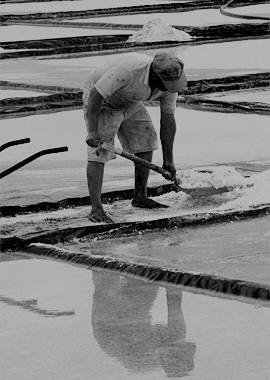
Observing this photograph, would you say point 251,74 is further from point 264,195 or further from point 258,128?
point 264,195

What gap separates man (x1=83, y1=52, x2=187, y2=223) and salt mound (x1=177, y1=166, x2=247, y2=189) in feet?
0.68

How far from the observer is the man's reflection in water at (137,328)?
4.23 metres

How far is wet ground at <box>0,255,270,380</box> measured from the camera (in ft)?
13.6

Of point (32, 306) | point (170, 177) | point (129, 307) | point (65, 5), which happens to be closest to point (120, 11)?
point (65, 5)

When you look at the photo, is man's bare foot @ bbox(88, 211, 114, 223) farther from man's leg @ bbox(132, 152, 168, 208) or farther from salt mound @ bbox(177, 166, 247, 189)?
salt mound @ bbox(177, 166, 247, 189)

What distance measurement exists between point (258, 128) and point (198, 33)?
28.2 ft

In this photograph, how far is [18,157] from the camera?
30.1ft

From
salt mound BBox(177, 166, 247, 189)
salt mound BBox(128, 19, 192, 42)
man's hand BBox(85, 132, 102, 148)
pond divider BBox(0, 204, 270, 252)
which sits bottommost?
salt mound BBox(128, 19, 192, 42)

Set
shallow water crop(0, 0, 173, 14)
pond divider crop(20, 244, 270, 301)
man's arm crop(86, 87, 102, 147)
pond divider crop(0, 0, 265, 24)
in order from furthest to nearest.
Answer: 1. shallow water crop(0, 0, 173, 14)
2. pond divider crop(0, 0, 265, 24)
3. man's arm crop(86, 87, 102, 147)
4. pond divider crop(20, 244, 270, 301)

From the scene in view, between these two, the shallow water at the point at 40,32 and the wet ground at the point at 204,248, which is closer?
the wet ground at the point at 204,248

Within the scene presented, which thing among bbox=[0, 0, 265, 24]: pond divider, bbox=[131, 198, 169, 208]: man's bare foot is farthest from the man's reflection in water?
bbox=[0, 0, 265, 24]: pond divider

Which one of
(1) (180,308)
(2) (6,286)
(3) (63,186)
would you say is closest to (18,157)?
(3) (63,186)

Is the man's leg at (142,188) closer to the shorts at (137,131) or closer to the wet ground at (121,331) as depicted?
the shorts at (137,131)

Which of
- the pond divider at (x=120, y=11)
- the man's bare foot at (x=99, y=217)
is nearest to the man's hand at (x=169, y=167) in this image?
the man's bare foot at (x=99, y=217)
